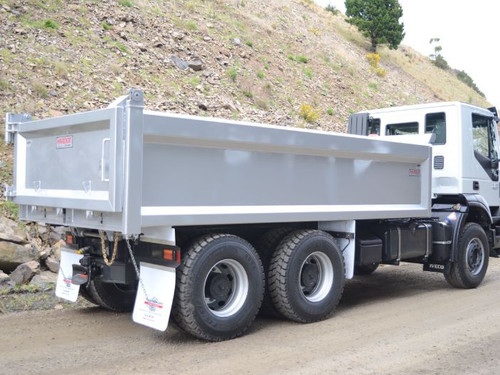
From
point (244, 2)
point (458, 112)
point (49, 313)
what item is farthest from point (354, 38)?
point (49, 313)

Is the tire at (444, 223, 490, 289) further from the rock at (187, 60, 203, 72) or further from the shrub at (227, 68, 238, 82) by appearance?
the shrub at (227, 68, 238, 82)

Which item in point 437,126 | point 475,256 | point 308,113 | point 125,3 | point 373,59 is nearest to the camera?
point 437,126

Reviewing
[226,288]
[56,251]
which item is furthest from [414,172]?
[56,251]

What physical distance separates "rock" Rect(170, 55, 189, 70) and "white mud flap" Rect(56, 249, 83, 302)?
14.1 meters

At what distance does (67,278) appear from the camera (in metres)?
6.56

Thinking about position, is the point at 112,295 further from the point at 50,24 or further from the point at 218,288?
the point at 50,24

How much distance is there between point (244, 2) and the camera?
Result: 1267 inches

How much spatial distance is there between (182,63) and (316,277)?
47.8 feet

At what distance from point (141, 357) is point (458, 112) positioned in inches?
244

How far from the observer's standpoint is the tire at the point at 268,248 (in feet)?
21.9

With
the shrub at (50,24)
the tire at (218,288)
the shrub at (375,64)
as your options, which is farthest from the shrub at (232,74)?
the tire at (218,288)

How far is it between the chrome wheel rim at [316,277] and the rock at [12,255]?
415 centimetres

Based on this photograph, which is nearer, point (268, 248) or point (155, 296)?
point (155, 296)

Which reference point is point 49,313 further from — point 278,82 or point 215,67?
point 278,82
